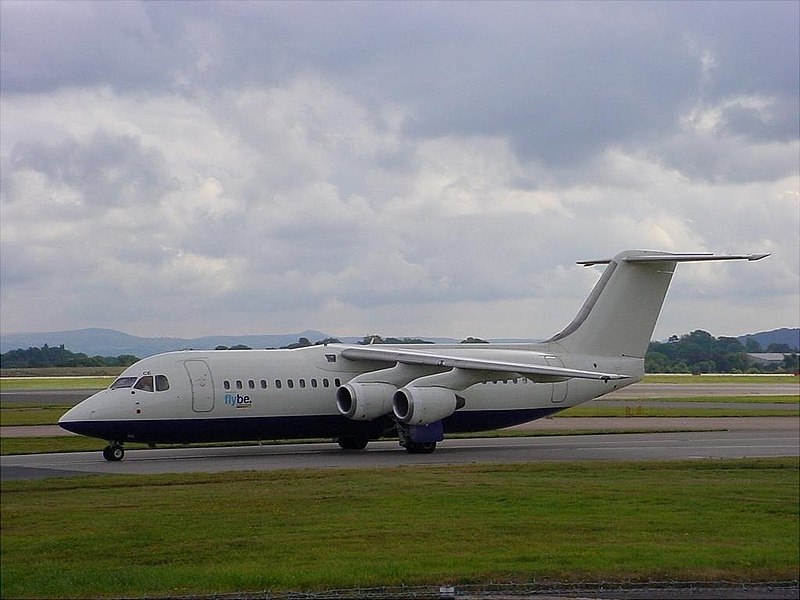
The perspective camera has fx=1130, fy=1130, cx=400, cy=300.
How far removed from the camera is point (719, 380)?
92.6 m

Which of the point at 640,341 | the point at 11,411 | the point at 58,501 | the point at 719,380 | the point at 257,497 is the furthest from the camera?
the point at 719,380

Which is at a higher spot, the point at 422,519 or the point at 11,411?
the point at 11,411

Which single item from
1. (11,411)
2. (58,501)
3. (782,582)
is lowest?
(782,582)

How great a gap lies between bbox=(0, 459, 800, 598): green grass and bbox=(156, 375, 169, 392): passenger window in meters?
9.32

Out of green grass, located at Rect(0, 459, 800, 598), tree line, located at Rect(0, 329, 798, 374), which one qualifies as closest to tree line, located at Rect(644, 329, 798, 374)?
tree line, located at Rect(0, 329, 798, 374)

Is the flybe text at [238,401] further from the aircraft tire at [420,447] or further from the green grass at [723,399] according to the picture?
the green grass at [723,399]

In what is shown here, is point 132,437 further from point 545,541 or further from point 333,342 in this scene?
point 545,541

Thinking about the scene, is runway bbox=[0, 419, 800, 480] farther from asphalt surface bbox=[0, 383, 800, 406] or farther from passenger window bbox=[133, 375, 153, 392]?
asphalt surface bbox=[0, 383, 800, 406]

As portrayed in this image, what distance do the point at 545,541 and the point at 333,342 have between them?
23818mm

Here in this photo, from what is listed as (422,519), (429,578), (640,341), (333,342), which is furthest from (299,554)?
(640,341)

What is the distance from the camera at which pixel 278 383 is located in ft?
113

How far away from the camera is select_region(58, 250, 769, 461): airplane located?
32281 millimetres

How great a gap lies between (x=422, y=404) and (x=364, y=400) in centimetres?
178

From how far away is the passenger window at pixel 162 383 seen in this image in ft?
106
